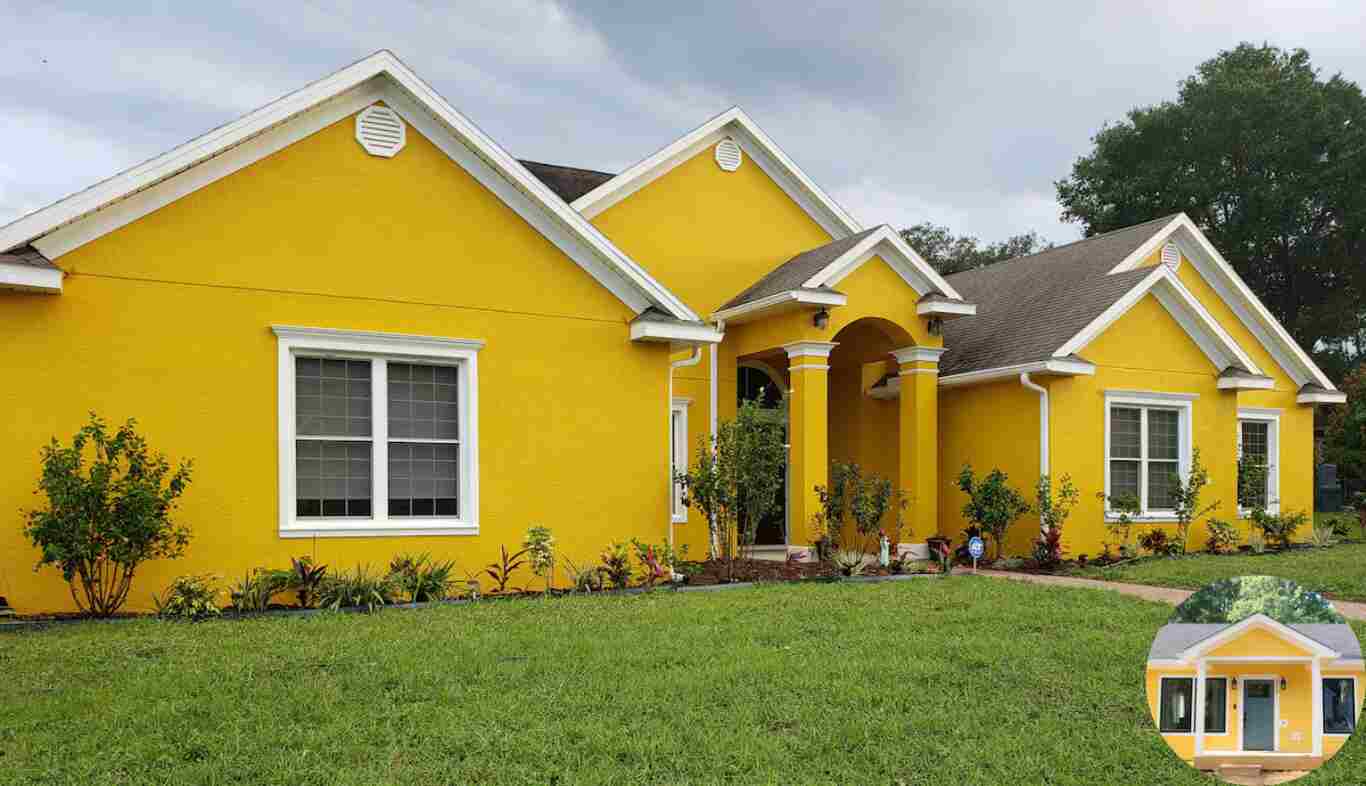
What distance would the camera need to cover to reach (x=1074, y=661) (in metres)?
7.85

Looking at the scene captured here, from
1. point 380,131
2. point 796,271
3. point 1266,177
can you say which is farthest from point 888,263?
point 1266,177

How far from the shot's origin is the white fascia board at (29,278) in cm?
936

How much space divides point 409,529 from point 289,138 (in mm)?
4249

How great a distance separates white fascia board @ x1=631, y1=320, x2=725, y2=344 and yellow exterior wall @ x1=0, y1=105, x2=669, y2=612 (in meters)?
0.23

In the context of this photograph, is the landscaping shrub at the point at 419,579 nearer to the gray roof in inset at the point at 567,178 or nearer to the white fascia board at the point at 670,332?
the white fascia board at the point at 670,332

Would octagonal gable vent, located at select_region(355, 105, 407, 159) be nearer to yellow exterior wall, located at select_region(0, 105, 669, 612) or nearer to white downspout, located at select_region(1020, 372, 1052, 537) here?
yellow exterior wall, located at select_region(0, 105, 669, 612)

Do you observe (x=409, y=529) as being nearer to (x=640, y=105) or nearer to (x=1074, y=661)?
(x=1074, y=661)

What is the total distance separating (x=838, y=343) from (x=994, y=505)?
335cm

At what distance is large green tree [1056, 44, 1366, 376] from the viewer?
37.4 m

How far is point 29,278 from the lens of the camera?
31.0 feet

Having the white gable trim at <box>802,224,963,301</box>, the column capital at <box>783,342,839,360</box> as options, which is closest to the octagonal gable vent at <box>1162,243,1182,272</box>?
the white gable trim at <box>802,224,963,301</box>

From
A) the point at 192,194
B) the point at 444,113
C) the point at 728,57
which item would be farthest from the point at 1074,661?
the point at 728,57

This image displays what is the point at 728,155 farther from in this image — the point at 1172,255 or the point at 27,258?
the point at 27,258

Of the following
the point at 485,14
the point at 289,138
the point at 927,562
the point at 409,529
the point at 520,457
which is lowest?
the point at 927,562
